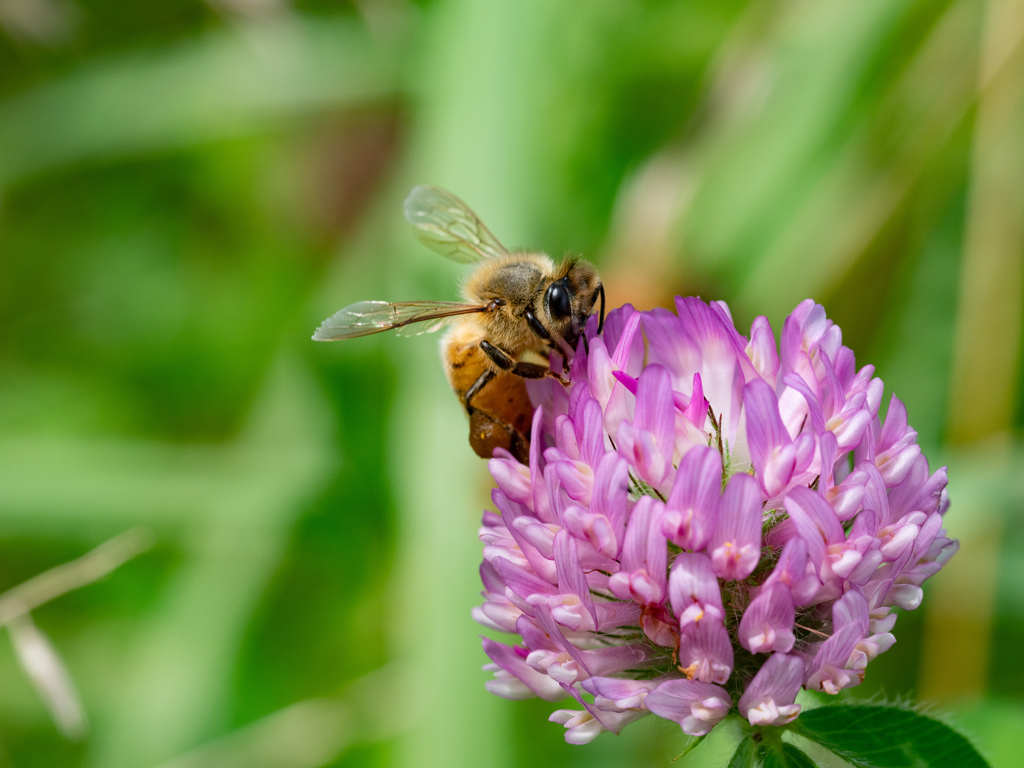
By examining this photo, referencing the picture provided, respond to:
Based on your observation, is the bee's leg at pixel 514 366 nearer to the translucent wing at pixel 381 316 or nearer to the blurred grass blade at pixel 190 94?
the translucent wing at pixel 381 316

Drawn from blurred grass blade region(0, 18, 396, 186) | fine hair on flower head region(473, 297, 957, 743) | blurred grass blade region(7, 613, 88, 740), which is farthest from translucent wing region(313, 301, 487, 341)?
blurred grass blade region(0, 18, 396, 186)

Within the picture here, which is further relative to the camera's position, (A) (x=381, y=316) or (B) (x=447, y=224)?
(B) (x=447, y=224)

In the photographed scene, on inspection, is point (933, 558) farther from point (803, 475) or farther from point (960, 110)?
point (960, 110)

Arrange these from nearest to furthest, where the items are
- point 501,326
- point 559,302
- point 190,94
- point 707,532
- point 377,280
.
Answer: point 707,532
point 559,302
point 501,326
point 377,280
point 190,94

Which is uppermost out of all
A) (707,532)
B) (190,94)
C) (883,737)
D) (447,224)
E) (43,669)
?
(190,94)

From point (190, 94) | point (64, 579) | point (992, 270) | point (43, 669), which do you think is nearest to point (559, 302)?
point (64, 579)

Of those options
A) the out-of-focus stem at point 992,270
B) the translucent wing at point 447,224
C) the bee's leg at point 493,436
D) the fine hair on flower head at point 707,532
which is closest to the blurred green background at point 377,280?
the out-of-focus stem at point 992,270

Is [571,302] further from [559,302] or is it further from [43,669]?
[43,669]

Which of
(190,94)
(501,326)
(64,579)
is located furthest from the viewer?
(190,94)
